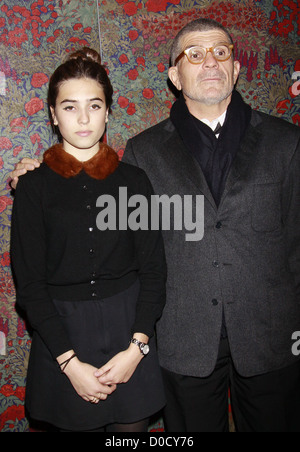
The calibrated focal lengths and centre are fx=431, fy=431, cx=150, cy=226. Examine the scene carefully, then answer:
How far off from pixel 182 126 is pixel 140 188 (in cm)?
38

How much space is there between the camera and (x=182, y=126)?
1.86 m

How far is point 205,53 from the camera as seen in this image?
5.98 feet

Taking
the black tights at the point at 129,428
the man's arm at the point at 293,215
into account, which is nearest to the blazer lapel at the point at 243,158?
the man's arm at the point at 293,215

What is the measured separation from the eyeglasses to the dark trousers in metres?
1.19

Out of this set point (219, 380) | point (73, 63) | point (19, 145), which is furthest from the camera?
point (19, 145)

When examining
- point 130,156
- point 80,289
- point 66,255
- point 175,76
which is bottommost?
point 80,289

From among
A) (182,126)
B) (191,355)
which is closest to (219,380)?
(191,355)

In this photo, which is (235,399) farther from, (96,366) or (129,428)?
(96,366)

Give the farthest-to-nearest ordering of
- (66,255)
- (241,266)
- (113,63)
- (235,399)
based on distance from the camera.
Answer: (113,63) → (235,399) → (241,266) → (66,255)

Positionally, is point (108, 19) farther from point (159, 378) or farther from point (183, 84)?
point (159, 378)

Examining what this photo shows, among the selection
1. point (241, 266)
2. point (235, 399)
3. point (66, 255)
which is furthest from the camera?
point (235, 399)

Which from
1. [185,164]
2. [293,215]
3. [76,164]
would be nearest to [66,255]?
[76,164]

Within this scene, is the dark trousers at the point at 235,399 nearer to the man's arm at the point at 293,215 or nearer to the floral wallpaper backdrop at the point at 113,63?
the man's arm at the point at 293,215

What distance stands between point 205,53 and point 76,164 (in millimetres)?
750
